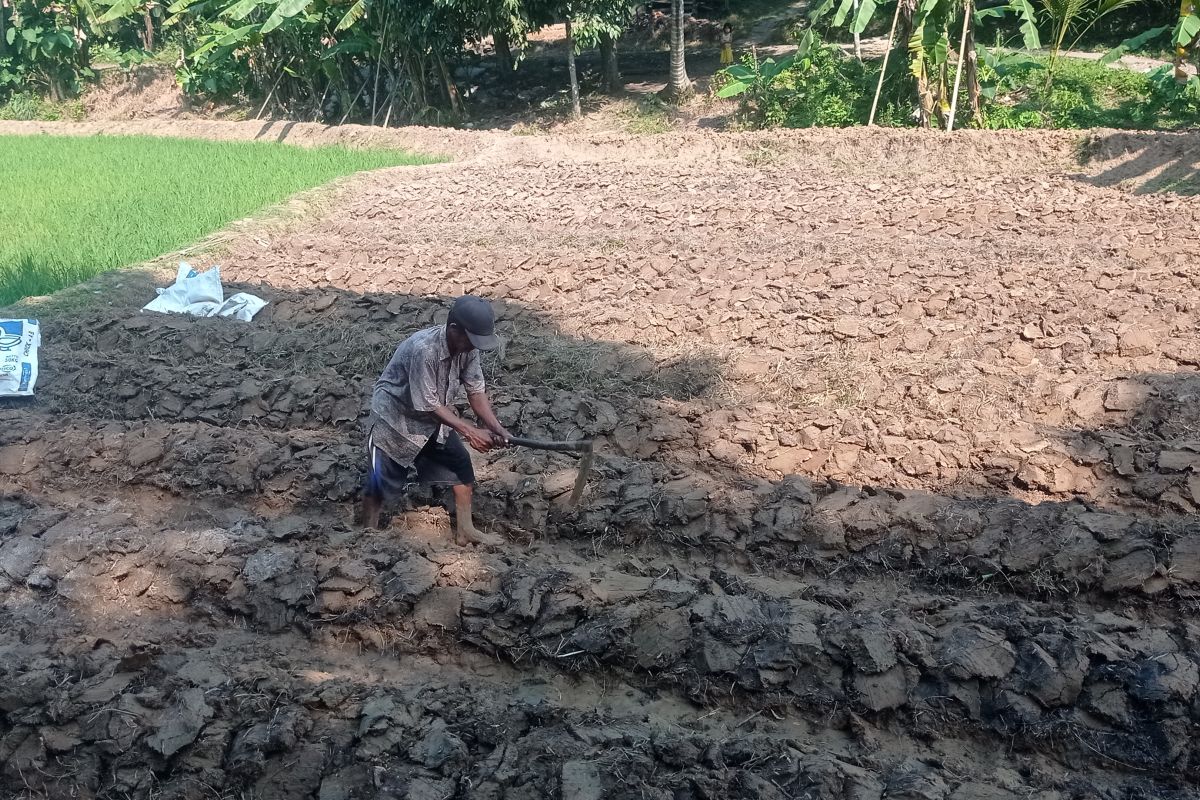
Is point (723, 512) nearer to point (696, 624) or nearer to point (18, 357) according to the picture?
point (696, 624)

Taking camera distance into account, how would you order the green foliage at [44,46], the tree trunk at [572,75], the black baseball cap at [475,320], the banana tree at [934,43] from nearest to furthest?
the black baseball cap at [475,320], the banana tree at [934,43], the tree trunk at [572,75], the green foliage at [44,46]

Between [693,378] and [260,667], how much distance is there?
3.71 meters

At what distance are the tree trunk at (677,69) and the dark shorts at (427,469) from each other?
12744 mm

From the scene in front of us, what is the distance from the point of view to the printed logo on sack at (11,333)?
734cm


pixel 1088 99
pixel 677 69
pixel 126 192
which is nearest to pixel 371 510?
pixel 126 192

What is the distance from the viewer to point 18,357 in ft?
23.9

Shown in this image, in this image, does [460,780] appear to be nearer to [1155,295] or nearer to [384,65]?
[1155,295]

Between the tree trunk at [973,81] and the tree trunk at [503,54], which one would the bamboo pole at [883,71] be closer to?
the tree trunk at [973,81]

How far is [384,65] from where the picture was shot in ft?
59.6

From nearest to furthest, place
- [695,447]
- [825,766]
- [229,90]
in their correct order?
[825,766] < [695,447] < [229,90]

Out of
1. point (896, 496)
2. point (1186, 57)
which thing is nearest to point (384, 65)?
point (1186, 57)

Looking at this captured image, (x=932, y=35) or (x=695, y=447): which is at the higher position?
(x=932, y=35)

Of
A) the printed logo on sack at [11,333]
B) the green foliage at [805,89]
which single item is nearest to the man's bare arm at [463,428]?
the printed logo on sack at [11,333]

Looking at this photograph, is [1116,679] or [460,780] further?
[1116,679]
